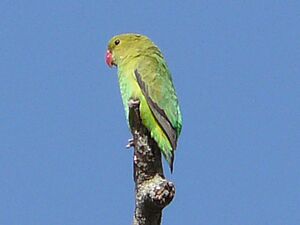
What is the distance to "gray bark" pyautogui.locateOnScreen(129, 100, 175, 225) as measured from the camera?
12.1ft

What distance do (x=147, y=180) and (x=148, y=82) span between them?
285cm

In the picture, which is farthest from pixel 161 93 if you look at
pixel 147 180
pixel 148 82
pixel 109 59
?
pixel 147 180

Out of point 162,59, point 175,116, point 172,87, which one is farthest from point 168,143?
point 162,59

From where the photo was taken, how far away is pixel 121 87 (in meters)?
6.91

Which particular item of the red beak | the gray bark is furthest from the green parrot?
the gray bark

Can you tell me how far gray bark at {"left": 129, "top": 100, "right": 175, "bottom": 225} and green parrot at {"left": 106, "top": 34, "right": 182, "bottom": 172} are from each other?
0.79 m

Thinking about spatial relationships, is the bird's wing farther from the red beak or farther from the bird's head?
the red beak

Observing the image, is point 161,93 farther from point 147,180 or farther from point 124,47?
point 147,180

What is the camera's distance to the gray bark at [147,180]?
3.69m

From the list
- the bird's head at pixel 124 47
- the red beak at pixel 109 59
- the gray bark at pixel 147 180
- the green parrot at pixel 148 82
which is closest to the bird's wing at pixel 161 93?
the green parrot at pixel 148 82

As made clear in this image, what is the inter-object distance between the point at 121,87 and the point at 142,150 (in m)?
2.77

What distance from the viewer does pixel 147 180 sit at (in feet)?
13.0

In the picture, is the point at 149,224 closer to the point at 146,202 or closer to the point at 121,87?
the point at 146,202

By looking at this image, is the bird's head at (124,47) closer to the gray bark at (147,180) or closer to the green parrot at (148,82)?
the green parrot at (148,82)
